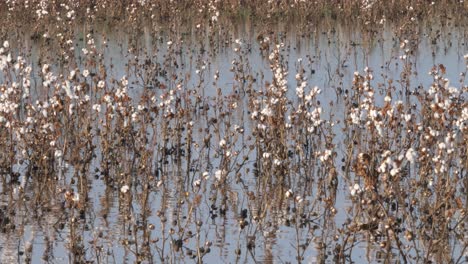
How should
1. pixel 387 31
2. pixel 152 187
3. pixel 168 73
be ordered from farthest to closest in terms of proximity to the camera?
pixel 387 31
pixel 168 73
pixel 152 187

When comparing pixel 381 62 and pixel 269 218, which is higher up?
pixel 381 62

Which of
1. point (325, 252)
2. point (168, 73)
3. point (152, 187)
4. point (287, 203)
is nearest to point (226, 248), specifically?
point (325, 252)

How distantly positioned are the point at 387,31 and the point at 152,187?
41.5ft

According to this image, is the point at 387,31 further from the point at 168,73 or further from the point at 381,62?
the point at 168,73

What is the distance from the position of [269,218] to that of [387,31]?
13.5 meters

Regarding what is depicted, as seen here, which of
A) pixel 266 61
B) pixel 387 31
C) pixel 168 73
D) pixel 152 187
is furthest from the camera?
pixel 387 31

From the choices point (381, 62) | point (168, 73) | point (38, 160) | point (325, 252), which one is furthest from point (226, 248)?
point (381, 62)

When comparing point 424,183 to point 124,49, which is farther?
point 124,49

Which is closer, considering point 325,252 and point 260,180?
point 325,252

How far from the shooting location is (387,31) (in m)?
21.5

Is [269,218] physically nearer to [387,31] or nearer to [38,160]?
[38,160]

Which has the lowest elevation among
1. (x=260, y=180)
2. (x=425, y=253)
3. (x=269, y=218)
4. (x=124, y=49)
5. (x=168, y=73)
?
(x=425, y=253)

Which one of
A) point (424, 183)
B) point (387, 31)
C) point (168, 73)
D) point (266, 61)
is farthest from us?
point (387, 31)

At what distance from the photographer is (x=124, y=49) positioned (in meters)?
19.2
